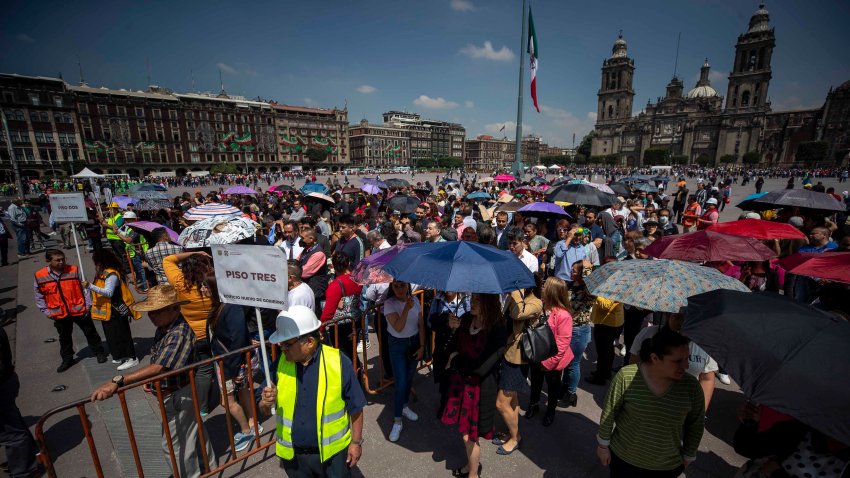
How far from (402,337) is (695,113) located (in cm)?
10328

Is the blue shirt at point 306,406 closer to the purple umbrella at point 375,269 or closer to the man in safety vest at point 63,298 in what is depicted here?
the purple umbrella at point 375,269

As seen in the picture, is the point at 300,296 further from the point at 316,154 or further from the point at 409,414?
the point at 316,154

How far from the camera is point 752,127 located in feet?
239

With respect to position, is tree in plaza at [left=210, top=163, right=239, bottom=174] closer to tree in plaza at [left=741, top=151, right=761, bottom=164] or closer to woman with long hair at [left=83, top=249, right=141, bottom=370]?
woman with long hair at [left=83, top=249, right=141, bottom=370]

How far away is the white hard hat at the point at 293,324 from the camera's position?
206 centimetres

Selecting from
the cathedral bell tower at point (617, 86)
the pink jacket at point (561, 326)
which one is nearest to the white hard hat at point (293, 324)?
the pink jacket at point (561, 326)

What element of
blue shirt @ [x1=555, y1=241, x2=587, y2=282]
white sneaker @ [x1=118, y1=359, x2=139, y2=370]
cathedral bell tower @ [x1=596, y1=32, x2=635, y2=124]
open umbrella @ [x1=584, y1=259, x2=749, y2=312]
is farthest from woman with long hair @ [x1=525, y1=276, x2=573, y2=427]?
cathedral bell tower @ [x1=596, y1=32, x2=635, y2=124]

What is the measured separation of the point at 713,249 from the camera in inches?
148

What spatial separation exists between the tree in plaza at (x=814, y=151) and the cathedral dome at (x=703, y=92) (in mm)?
31846

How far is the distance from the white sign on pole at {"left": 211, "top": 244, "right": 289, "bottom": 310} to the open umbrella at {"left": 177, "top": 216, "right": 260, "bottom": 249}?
3.42 m

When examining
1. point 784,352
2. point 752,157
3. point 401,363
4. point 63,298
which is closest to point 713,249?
point 784,352

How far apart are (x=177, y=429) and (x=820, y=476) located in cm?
428

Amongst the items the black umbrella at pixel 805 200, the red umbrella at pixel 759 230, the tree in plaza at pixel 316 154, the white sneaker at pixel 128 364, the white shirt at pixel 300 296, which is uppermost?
the tree in plaza at pixel 316 154

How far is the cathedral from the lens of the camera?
74.0 meters
